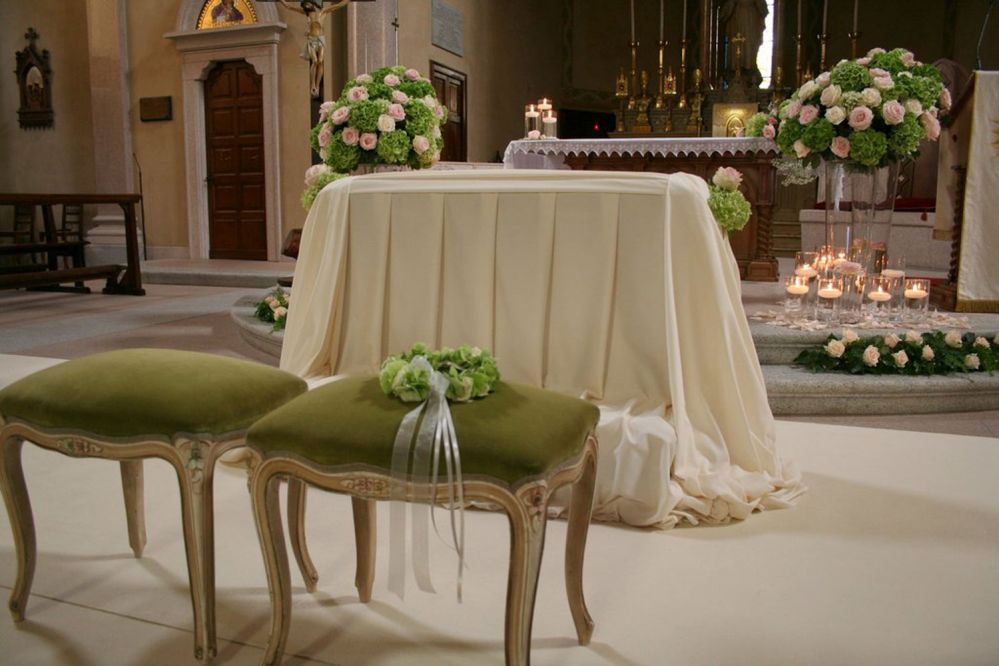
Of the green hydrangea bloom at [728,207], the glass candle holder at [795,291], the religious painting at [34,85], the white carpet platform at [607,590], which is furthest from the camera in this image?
the religious painting at [34,85]

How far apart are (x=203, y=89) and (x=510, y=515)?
9.85 m

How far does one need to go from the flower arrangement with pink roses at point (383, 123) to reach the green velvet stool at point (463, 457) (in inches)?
96.9

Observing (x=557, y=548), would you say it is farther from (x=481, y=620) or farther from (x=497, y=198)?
(x=497, y=198)

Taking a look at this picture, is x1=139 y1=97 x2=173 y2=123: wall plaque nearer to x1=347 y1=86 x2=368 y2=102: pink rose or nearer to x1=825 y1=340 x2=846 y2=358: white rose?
x1=347 y1=86 x2=368 y2=102: pink rose

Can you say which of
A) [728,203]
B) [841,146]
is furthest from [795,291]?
[728,203]

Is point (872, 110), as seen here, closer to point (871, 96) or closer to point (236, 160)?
point (871, 96)

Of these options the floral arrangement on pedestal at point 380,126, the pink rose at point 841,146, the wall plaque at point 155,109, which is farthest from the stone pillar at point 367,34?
the pink rose at point 841,146

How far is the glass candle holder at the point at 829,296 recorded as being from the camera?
4254 millimetres

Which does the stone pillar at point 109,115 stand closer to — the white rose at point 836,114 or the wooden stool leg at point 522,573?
the white rose at point 836,114

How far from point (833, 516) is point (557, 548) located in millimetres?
836

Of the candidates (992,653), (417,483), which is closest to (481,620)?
(417,483)

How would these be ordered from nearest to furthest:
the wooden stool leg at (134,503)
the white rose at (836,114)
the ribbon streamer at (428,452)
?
the ribbon streamer at (428,452) → the wooden stool leg at (134,503) → the white rose at (836,114)

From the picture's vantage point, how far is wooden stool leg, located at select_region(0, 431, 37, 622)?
1789 millimetres

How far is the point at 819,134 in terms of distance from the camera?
4090 mm
